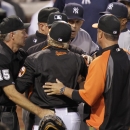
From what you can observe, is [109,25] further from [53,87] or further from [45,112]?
[45,112]

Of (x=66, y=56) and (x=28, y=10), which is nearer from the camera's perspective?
(x=66, y=56)

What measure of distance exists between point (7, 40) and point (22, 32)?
7.9 inches

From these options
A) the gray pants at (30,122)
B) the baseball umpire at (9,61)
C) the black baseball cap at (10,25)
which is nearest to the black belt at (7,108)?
the baseball umpire at (9,61)

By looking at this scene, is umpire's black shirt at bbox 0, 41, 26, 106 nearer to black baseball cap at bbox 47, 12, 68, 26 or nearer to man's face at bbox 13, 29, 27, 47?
man's face at bbox 13, 29, 27, 47

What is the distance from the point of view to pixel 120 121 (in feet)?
22.6

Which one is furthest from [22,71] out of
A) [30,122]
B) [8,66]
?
[30,122]

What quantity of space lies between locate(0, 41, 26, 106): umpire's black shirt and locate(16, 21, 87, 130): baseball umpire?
0.16 meters

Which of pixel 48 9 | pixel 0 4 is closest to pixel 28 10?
pixel 0 4

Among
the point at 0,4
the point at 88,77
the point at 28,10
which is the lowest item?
the point at 28,10

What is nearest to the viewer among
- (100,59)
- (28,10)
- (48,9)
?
(100,59)

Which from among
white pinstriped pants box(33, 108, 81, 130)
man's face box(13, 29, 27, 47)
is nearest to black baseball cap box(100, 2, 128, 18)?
man's face box(13, 29, 27, 47)

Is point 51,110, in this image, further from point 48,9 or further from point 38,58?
point 48,9

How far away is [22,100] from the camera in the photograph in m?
6.92

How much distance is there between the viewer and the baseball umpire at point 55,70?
6.86 metres
